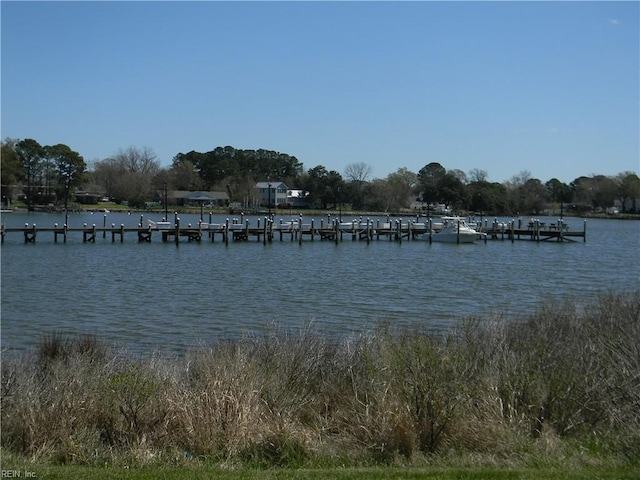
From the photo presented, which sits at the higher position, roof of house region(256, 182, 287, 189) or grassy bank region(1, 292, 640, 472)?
roof of house region(256, 182, 287, 189)

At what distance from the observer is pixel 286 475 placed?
8102 mm

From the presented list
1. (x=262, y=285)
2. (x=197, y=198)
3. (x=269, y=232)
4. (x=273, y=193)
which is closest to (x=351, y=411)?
(x=262, y=285)

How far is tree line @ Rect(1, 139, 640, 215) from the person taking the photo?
125875 millimetres

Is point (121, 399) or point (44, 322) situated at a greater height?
point (121, 399)

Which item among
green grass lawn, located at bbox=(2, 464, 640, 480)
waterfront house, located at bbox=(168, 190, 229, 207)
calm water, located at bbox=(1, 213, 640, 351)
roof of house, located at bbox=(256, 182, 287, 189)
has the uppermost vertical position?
roof of house, located at bbox=(256, 182, 287, 189)

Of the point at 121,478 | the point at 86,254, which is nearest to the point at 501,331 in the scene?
the point at 121,478

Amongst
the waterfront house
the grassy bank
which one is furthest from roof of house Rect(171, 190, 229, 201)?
the grassy bank

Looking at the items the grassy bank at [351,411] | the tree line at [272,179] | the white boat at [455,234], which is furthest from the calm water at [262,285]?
the tree line at [272,179]

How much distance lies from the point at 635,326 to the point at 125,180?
137 metres

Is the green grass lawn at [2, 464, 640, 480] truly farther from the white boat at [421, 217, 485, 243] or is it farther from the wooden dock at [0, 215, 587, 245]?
the white boat at [421, 217, 485, 243]

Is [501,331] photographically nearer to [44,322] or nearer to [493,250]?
[44,322]

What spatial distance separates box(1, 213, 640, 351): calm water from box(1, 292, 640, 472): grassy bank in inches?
164

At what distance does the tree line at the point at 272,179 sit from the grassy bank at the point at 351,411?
10846 centimetres

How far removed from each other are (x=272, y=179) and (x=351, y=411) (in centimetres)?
15467
